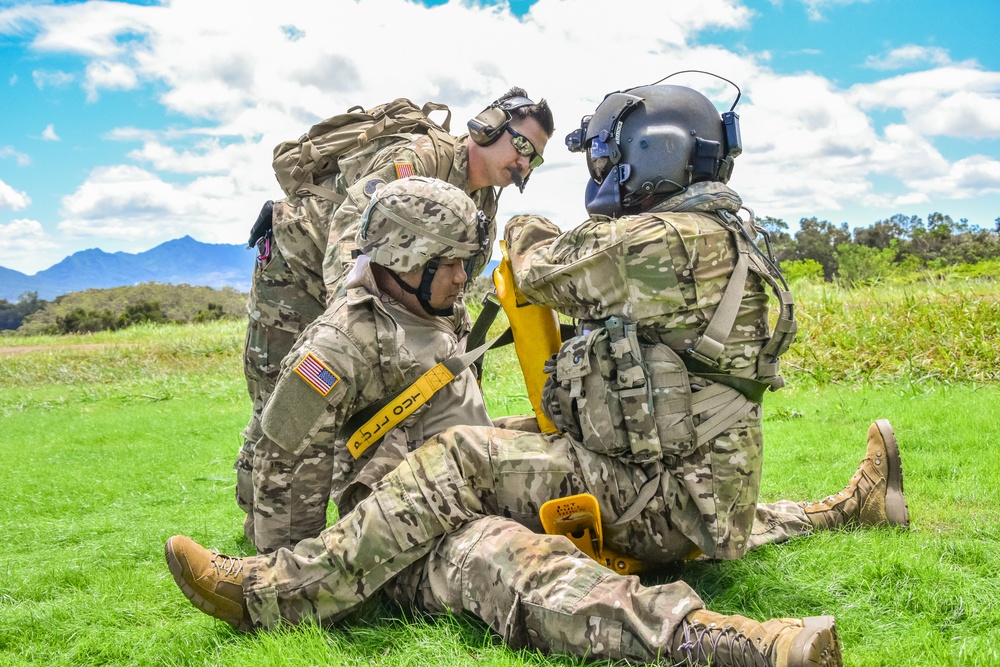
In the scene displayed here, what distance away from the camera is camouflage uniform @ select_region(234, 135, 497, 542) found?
5.48 m

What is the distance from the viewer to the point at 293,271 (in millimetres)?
5688

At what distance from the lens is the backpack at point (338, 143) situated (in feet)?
18.4

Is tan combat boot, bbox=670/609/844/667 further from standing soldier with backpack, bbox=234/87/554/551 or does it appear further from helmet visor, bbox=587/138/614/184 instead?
standing soldier with backpack, bbox=234/87/554/551

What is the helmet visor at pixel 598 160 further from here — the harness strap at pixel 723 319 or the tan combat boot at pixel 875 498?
the tan combat boot at pixel 875 498

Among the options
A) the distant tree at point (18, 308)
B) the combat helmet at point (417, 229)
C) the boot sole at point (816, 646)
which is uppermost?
the distant tree at point (18, 308)

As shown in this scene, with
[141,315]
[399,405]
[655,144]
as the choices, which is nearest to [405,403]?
[399,405]

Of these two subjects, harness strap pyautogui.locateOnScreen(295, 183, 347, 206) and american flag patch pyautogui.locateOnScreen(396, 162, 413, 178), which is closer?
american flag patch pyautogui.locateOnScreen(396, 162, 413, 178)

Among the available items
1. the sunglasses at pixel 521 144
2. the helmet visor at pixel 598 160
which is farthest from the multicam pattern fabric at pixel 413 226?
the sunglasses at pixel 521 144

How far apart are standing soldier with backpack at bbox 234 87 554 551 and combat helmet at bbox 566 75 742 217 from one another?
170cm

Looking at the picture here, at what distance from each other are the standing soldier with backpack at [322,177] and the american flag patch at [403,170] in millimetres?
292

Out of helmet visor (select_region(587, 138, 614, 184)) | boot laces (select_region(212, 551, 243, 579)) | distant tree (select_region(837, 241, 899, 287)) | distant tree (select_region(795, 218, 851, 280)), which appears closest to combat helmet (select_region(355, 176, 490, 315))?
helmet visor (select_region(587, 138, 614, 184))

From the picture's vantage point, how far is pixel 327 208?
18.6 ft

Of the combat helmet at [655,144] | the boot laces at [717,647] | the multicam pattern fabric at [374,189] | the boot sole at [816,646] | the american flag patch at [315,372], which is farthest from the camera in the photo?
the multicam pattern fabric at [374,189]

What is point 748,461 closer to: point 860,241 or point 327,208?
point 327,208
